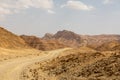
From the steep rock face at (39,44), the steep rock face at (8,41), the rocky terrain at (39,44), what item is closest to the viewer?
the steep rock face at (8,41)

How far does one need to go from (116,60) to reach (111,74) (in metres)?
3.79

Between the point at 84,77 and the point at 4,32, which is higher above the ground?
the point at 4,32

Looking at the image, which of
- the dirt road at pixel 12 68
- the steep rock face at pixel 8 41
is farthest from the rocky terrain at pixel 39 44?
the dirt road at pixel 12 68

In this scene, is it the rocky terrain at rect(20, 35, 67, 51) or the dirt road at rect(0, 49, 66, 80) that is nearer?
the dirt road at rect(0, 49, 66, 80)

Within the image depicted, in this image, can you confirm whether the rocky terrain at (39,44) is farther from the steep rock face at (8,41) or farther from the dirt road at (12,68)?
the dirt road at (12,68)

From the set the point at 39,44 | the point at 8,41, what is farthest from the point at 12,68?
the point at 39,44

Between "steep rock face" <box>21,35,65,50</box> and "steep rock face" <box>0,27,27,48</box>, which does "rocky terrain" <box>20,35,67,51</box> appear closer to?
"steep rock face" <box>21,35,65,50</box>

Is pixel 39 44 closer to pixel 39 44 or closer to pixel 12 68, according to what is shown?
pixel 39 44

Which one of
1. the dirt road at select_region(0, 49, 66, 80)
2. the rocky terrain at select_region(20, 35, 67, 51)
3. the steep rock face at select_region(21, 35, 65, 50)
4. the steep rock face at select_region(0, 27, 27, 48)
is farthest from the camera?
the steep rock face at select_region(21, 35, 65, 50)

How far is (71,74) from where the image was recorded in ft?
81.4

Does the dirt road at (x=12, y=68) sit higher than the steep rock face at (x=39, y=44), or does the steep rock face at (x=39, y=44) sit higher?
the steep rock face at (x=39, y=44)

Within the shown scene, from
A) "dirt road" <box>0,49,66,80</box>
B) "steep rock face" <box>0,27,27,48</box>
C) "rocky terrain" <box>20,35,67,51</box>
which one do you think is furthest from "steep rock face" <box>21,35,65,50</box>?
"dirt road" <box>0,49,66,80</box>

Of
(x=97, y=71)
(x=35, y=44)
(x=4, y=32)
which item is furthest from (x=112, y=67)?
(x=35, y=44)

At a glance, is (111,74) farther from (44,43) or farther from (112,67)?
(44,43)
